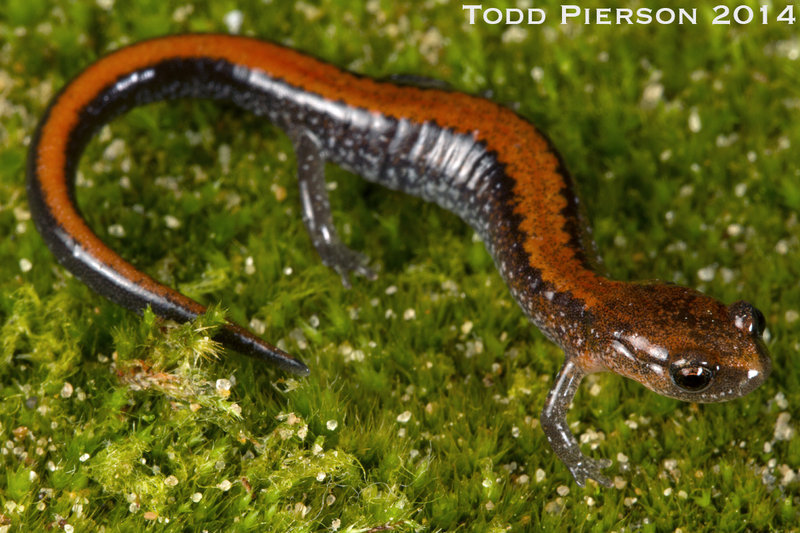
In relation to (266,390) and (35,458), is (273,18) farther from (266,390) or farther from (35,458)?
(35,458)

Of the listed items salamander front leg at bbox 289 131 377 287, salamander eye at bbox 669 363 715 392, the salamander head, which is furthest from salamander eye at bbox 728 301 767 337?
salamander front leg at bbox 289 131 377 287

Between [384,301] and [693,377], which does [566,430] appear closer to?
[693,377]

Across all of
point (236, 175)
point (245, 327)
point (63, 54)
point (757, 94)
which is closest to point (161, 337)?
point (245, 327)

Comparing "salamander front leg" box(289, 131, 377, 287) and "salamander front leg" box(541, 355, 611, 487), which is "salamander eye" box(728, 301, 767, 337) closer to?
"salamander front leg" box(541, 355, 611, 487)

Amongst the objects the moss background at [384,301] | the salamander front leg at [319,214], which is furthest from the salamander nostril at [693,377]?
the salamander front leg at [319,214]

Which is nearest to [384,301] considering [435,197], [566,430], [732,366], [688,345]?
[435,197]
